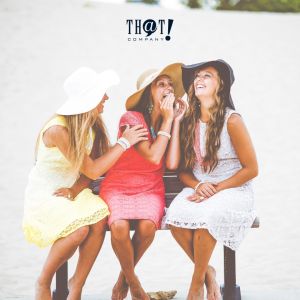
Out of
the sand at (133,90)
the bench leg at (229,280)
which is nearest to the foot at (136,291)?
the bench leg at (229,280)

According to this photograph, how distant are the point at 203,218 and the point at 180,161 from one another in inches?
25.1

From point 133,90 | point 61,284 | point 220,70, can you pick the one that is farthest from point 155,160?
point 133,90

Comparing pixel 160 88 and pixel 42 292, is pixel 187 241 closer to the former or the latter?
pixel 42 292

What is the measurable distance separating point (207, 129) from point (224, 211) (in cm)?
67

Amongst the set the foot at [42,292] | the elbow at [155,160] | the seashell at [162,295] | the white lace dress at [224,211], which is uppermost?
the elbow at [155,160]

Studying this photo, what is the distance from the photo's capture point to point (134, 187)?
9.38 feet

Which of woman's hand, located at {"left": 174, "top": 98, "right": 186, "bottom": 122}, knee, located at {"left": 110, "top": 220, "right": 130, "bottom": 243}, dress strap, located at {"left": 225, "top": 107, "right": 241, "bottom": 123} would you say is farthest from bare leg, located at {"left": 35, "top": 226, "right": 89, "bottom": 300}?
dress strap, located at {"left": 225, "top": 107, "right": 241, "bottom": 123}

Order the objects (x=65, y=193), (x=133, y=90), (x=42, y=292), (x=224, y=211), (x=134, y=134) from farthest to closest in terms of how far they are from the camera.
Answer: (x=133, y=90)
(x=134, y=134)
(x=65, y=193)
(x=224, y=211)
(x=42, y=292)

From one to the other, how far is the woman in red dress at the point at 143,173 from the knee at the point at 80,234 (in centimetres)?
→ 17

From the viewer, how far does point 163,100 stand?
294 centimetres

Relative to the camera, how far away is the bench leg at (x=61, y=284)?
2771mm

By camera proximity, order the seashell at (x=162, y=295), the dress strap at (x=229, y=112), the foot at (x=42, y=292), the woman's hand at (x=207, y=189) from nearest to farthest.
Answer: the foot at (x=42, y=292), the woman's hand at (x=207, y=189), the dress strap at (x=229, y=112), the seashell at (x=162, y=295)

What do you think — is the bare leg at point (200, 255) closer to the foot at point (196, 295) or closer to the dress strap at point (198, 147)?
the foot at point (196, 295)

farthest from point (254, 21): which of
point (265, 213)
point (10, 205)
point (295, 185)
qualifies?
point (10, 205)
